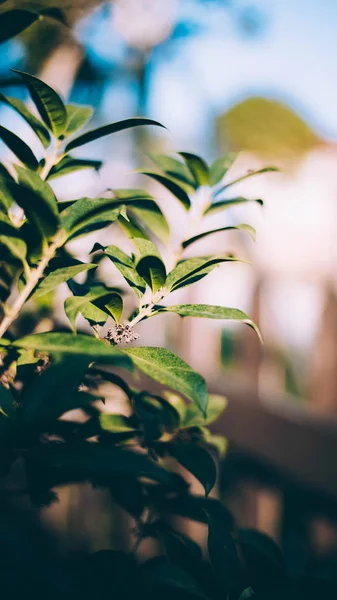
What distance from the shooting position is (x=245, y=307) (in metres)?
3.10

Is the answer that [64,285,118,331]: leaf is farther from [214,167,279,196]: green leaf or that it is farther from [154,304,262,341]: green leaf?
[214,167,279,196]: green leaf

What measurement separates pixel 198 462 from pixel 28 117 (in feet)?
1.54

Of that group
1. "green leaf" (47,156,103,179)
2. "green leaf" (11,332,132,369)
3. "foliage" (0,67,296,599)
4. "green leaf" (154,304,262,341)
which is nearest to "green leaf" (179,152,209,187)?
"foliage" (0,67,296,599)

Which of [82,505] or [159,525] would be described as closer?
[159,525]

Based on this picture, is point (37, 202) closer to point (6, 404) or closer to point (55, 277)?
point (55, 277)

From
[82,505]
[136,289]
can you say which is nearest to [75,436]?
[136,289]

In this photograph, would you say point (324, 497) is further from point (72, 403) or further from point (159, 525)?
point (72, 403)

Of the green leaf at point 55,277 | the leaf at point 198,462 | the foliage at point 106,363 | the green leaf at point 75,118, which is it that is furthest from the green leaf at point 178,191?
the leaf at point 198,462

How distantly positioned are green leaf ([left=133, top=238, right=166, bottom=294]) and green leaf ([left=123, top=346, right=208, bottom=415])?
0.08 metres

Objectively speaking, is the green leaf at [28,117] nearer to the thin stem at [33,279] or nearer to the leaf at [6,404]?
the thin stem at [33,279]

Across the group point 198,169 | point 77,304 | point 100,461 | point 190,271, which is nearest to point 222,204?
point 198,169

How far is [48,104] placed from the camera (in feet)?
2.01

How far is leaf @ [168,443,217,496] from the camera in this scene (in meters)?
0.61

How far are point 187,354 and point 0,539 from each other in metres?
3.06
